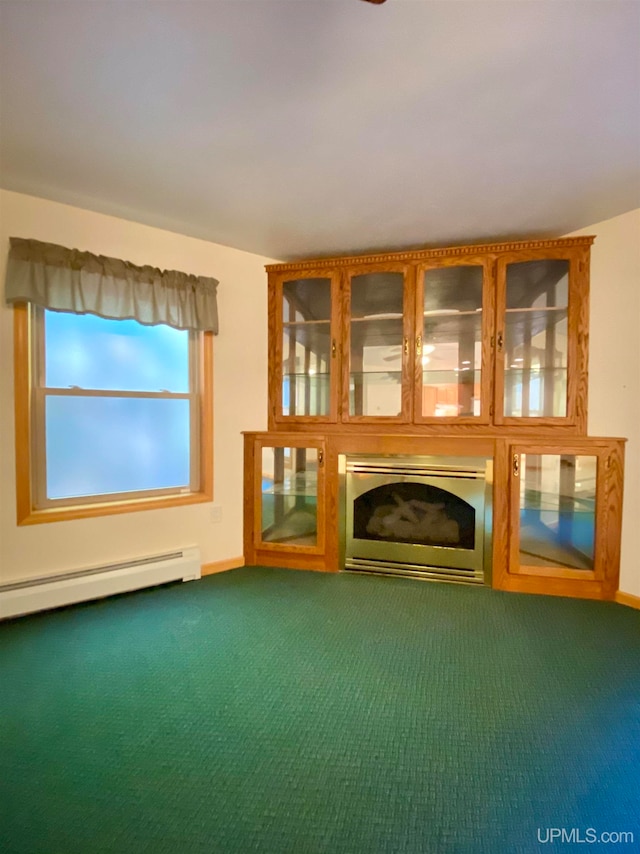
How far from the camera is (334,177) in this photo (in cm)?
203

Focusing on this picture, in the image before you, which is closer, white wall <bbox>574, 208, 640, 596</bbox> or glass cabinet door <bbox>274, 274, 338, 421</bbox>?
white wall <bbox>574, 208, 640, 596</bbox>

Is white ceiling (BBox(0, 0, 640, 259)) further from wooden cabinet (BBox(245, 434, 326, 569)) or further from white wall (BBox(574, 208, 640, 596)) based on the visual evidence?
wooden cabinet (BBox(245, 434, 326, 569))

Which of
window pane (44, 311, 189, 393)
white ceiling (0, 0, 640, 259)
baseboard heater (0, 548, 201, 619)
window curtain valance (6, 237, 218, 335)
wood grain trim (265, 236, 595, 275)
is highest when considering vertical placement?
white ceiling (0, 0, 640, 259)

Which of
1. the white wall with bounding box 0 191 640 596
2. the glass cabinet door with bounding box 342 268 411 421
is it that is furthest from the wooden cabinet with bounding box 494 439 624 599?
the glass cabinet door with bounding box 342 268 411 421

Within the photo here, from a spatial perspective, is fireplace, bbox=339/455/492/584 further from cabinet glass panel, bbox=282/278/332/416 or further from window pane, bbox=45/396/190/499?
window pane, bbox=45/396/190/499

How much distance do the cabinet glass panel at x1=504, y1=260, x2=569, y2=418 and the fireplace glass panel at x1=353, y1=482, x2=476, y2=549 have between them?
2.47ft

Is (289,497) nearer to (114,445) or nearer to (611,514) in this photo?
(114,445)

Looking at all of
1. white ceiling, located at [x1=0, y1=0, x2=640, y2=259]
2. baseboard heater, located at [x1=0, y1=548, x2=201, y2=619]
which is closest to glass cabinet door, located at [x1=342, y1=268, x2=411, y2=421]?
white ceiling, located at [x1=0, y1=0, x2=640, y2=259]

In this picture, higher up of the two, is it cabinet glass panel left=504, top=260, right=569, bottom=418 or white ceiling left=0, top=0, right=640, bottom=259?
white ceiling left=0, top=0, right=640, bottom=259

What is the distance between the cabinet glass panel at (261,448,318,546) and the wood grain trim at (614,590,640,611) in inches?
75.6

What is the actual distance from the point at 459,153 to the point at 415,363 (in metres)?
1.29

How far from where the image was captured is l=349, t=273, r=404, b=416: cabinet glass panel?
2941mm
